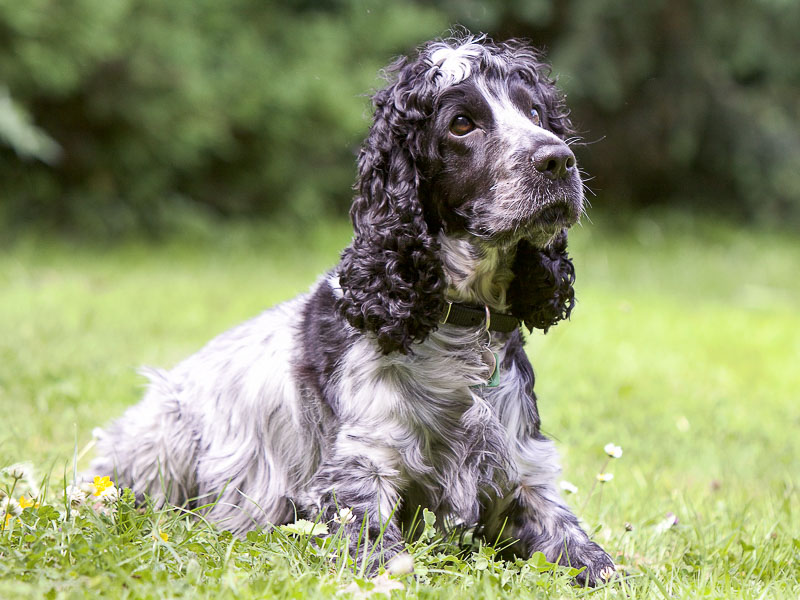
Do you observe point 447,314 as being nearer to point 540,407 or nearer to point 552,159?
point 552,159

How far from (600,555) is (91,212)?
33.3ft

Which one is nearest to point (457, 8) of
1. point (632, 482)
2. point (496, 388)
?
point (632, 482)

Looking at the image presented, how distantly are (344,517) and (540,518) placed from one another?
2.49 feet

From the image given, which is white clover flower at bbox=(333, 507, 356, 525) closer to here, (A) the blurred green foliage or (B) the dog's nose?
(B) the dog's nose

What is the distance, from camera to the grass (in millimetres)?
2742

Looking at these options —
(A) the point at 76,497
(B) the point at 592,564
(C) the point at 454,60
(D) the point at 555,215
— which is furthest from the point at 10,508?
(C) the point at 454,60

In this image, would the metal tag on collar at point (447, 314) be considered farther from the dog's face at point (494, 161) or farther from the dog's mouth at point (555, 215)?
the dog's mouth at point (555, 215)

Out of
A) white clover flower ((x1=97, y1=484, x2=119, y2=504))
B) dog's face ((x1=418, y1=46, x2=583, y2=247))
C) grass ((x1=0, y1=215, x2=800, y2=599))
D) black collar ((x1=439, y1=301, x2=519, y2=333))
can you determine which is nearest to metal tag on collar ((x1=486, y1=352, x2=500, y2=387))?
black collar ((x1=439, y1=301, x2=519, y2=333))

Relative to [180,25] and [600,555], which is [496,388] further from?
[180,25]

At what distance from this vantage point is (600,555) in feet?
10.5

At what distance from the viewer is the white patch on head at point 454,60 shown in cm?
335

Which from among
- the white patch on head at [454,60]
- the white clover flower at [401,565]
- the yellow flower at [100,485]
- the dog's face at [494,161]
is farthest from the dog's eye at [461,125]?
the yellow flower at [100,485]

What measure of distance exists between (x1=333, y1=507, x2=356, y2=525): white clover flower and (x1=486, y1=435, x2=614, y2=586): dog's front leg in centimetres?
56

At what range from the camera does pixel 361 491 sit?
3080 millimetres
